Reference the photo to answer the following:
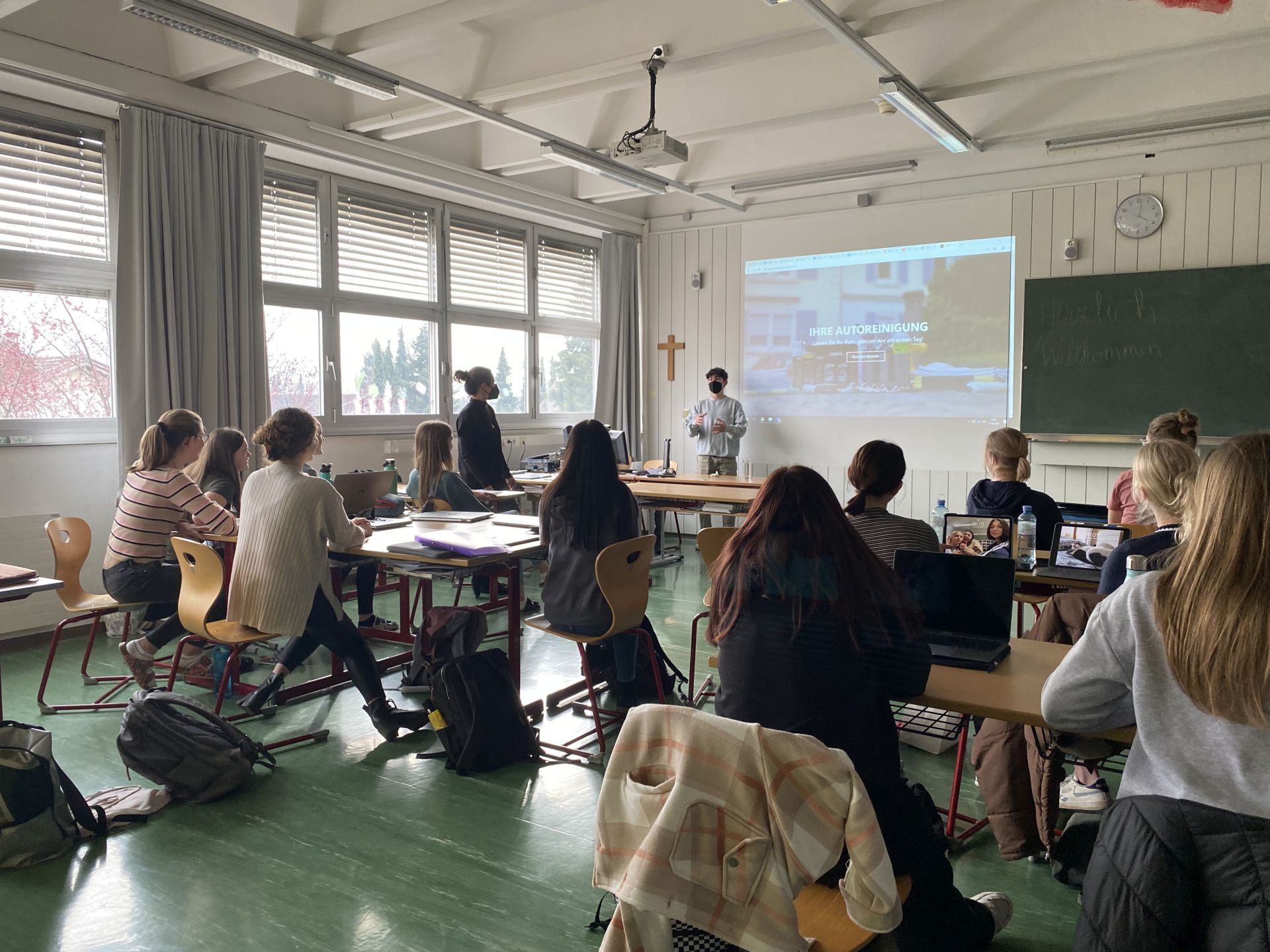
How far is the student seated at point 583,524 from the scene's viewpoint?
3.40m

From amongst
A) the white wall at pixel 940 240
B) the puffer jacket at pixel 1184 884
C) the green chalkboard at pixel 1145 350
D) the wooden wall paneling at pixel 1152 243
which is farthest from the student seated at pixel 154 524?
the wooden wall paneling at pixel 1152 243

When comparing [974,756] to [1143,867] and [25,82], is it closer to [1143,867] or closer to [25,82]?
[1143,867]

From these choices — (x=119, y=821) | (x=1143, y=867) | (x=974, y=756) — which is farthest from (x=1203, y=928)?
(x=119, y=821)

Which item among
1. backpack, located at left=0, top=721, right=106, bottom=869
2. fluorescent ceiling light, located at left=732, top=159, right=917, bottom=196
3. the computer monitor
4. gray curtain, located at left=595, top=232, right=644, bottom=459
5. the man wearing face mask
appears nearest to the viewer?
backpack, located at left=0, top=721, right=106, bottom=869

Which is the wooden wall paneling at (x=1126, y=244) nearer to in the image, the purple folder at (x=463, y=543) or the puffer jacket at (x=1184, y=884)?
the purple folder at (x=463, y=543)

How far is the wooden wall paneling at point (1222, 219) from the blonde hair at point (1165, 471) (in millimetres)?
4104

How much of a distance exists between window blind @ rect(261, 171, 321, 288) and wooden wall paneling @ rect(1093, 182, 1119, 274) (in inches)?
216

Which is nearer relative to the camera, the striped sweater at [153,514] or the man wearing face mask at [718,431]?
the striped sweater at [153,514]

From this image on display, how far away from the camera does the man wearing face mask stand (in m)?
7.73

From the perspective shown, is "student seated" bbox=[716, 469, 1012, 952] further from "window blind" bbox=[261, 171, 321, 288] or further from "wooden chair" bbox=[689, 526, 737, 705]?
"window blind" bbox=[261, 171, 321, 288]

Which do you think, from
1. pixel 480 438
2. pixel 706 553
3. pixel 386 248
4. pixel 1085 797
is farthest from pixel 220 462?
pixel 1085 797

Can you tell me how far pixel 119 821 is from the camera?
2771 mm

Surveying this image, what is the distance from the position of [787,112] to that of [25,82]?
4296 millimetres

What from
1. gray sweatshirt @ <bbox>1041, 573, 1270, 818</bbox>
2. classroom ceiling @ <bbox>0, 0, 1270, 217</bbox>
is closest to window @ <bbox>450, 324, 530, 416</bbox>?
classroom ceiling @ <bbox>0, 0, 1270, 217</bbox>
